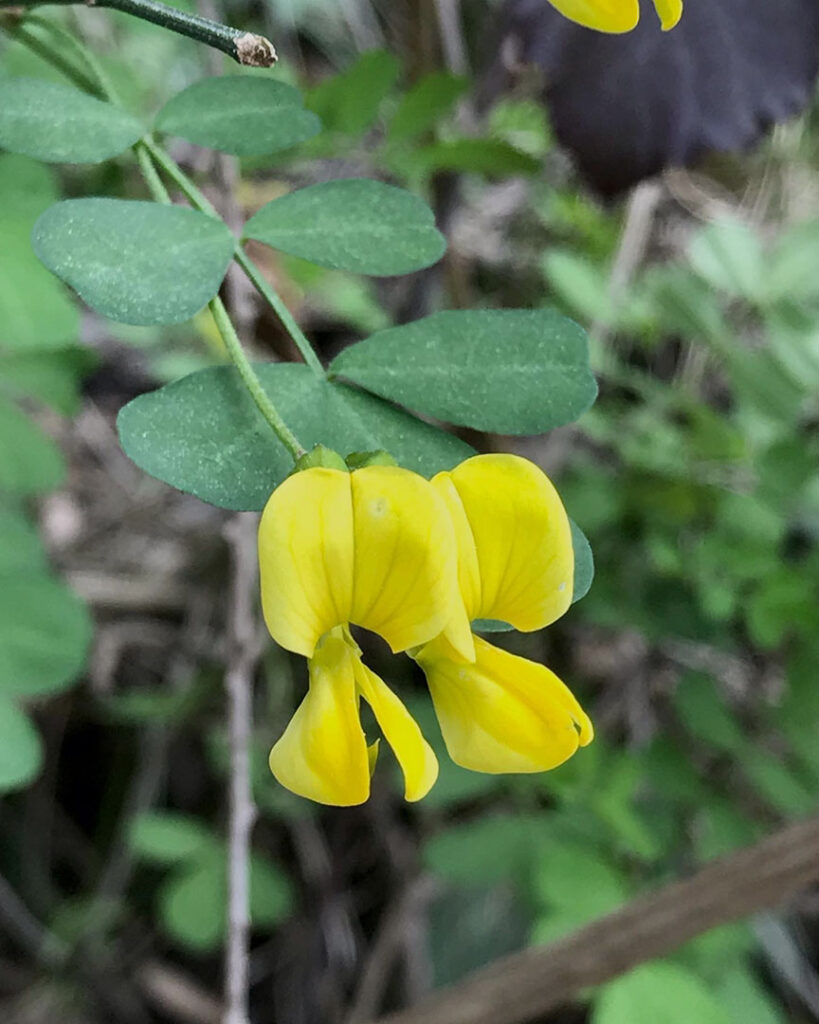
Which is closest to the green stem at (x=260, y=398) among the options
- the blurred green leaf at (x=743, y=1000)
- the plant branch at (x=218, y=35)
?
the plant branch at (x=218, y=35)

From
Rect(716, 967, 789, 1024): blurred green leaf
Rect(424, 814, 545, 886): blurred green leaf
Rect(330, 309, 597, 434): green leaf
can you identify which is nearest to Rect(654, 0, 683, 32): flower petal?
Rect(330, 309, 597, 434): green leaf

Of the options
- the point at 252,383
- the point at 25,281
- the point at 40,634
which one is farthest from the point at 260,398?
the point at 40,634

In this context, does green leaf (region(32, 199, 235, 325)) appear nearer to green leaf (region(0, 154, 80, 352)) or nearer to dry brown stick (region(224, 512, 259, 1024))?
green leaf (region(0, 154, 80, 352))

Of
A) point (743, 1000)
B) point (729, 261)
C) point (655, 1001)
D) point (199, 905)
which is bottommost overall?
point (199, 905)

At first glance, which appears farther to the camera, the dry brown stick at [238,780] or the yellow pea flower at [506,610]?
the dry brown stick at [238,780]

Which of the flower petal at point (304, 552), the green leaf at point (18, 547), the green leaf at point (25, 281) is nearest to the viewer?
the flower petal at point (304, 552)

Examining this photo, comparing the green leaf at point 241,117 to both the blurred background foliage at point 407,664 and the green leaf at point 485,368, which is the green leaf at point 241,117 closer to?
the green leaf at point 485,368

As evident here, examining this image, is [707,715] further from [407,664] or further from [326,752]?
[326,752]
